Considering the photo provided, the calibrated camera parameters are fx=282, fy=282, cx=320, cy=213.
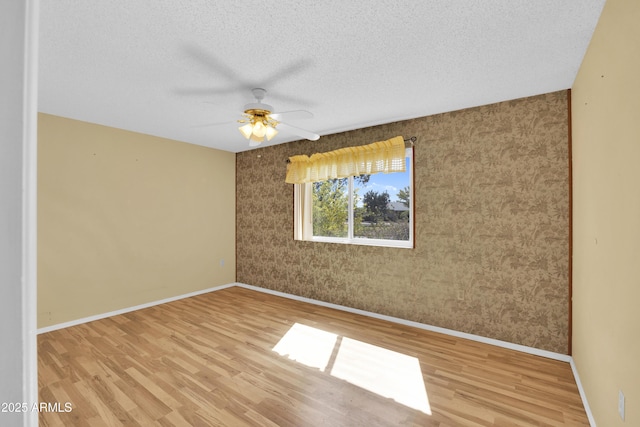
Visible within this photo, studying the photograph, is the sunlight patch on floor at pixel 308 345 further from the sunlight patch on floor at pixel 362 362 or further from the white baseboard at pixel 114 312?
the white baseboard at pixel 114 312

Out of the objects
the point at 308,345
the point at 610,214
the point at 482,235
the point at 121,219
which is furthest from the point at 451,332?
the point at 121,219

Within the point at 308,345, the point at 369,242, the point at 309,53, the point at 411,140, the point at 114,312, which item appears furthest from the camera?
the point at 369,242

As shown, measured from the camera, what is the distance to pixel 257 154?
469 centimetres

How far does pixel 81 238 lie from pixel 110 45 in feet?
8.05

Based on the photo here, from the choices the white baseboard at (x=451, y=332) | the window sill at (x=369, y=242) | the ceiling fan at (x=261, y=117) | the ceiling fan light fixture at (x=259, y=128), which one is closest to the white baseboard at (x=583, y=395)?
the white baseboard at (x=451, y=332)

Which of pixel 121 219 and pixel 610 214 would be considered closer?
pixel 610 214

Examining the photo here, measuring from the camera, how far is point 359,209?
3795 millimetres

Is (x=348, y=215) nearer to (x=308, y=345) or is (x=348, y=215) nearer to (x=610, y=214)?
(x=308, y=345)

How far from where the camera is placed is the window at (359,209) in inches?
134

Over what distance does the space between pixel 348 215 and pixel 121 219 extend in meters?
2.95

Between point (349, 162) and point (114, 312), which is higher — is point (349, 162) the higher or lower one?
the higher one

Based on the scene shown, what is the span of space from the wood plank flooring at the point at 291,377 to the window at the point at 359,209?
1.09 m

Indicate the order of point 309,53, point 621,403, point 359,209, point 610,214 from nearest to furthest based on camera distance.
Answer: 1. point 621,403
2. point 610,214
3. point 309,53
4. point 359,209

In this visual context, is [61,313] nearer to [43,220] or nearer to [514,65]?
[43,220]
